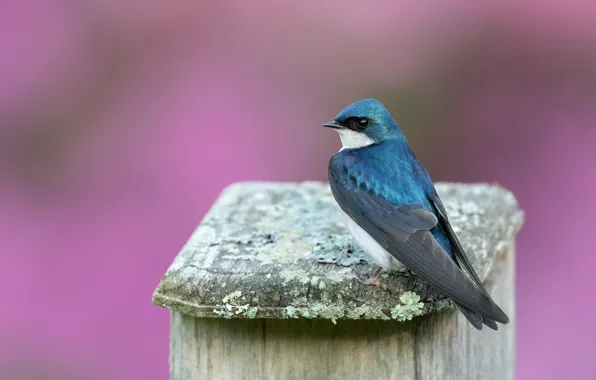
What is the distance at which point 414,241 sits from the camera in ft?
7.41

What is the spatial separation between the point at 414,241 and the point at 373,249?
11 cm

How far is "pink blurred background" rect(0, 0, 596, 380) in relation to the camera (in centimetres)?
413

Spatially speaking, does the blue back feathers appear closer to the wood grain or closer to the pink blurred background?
the wood grain

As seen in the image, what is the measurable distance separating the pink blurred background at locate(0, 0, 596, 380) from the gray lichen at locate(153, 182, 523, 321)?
54.3 inches

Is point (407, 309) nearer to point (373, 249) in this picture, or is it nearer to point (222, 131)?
point (373, 249)

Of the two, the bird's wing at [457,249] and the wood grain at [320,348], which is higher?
the bird's wing at [457,249]

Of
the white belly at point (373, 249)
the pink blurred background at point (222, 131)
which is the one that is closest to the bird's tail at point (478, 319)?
the white belly at point (373, 249)

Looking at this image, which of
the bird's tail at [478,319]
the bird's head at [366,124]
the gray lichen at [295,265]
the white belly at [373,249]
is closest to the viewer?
the bird's tail at [478,319]

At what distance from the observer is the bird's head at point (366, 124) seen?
2674mm

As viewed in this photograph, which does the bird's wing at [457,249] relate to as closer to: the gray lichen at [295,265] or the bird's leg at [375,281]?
the gray lichen at [295,265]

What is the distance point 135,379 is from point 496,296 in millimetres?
1898

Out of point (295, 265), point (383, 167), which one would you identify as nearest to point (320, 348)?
point (295, 265)

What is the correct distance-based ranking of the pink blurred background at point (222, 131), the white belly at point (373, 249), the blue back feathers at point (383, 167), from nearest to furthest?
the white belly at point (373, 249)
the blue back feathers at point (383, 167)
the pink blurred background at point (222, 131)

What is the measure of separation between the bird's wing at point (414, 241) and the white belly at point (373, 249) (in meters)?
0.01
